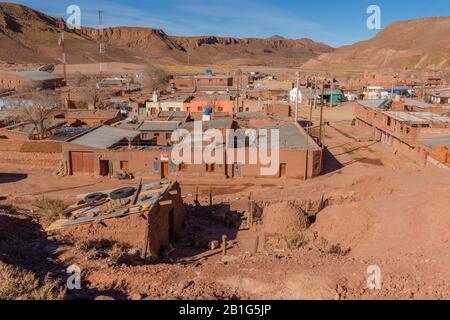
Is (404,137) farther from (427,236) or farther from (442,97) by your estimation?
(442,97)

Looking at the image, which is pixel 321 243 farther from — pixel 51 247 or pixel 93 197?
pixel 51 247

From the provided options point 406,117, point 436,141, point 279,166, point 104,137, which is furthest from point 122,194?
point 406,117

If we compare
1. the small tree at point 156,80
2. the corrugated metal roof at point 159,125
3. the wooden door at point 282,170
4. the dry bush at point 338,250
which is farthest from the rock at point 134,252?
the small tree at point 156,80

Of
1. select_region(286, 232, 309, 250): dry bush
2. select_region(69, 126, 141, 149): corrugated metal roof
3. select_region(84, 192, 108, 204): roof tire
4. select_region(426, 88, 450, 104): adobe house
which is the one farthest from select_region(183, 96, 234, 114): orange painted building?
select_region(286, 232, 309, 250): dry bush

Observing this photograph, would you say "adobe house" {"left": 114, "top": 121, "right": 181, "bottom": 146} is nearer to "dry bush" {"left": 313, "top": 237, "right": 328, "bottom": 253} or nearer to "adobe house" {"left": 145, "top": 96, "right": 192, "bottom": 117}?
"adobe house" {"left": 145, "top": 96, "right": 192, "bottom": 117}

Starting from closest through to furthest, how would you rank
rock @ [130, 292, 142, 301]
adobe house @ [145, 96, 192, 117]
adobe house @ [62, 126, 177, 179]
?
rock @ [130, 292, 142, 301]
adobe house @ [62, 126, 177, 179]
adobe house @ [145, 96, 192, 117]

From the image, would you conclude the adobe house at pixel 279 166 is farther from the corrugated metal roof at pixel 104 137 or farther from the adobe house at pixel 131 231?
the adobe house at pixel 131 231
